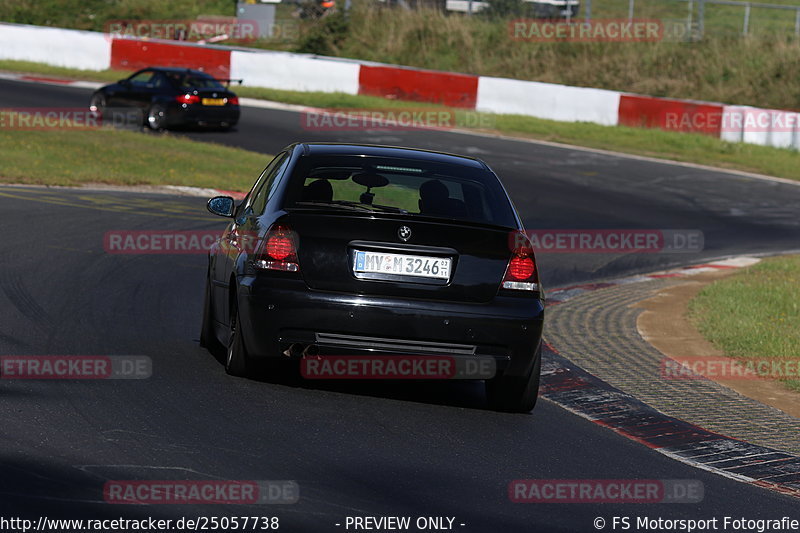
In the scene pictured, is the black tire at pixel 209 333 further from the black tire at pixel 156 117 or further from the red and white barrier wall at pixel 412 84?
the red and white barrier wall at pixel 412 84

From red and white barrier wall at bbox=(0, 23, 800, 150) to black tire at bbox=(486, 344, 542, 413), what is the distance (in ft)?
77.8

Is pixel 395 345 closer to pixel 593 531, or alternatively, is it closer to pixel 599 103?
pixel 593 531

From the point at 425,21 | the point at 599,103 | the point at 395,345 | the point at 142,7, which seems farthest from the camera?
the point at 142,7

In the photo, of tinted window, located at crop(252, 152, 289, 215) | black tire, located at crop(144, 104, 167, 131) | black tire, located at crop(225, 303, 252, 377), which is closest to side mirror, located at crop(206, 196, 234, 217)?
tinted window, located at crop(252, 152, 289, 215)

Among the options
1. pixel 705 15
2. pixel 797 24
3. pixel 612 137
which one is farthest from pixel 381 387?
pixel 705 15

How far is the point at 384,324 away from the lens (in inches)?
279

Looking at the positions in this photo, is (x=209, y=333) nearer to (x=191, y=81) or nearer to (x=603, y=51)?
(x=191, y=81)

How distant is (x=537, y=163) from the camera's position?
85.4ft

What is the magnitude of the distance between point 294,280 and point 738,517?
277 cm

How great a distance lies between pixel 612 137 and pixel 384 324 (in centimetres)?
2485

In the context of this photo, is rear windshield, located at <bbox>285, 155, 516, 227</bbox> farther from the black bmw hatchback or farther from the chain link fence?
the chain link fence

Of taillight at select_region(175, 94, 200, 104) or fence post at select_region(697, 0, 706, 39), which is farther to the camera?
fence post at select_region(697, 0, 706, 39)

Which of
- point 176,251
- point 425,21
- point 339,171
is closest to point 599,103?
point 425,21

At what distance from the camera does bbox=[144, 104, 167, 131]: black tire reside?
2881cm
